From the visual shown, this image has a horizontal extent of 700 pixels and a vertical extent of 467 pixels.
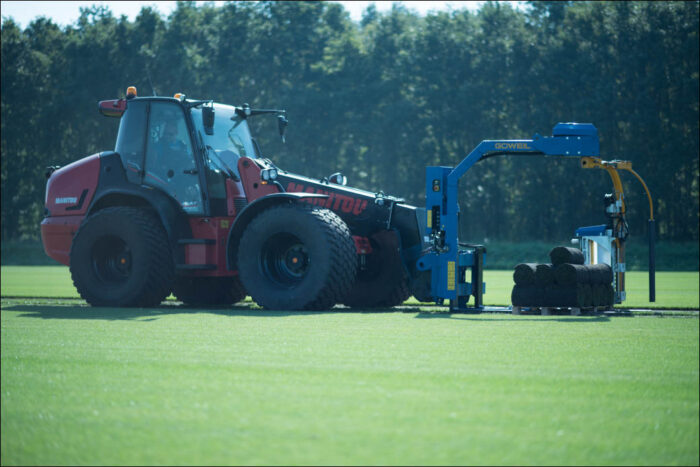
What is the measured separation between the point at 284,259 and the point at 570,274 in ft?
13.3

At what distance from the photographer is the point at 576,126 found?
13.2 metres

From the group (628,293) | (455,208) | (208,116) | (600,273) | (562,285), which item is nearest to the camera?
(562,285)

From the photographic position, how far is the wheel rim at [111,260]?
48.6ft

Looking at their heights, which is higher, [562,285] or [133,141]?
[133,141]

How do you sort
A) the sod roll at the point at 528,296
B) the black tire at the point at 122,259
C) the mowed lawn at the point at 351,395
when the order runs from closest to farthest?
the mowed lawn at the point at 351,395
the sod roll at the point at 528,296
the black tire at the point at 122,259

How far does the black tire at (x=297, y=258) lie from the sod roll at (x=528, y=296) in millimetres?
2194

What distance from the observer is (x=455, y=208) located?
1327 centimetres

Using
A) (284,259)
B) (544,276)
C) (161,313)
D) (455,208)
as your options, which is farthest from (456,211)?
(161,313)

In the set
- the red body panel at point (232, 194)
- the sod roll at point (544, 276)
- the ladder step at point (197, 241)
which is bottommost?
the sod roll at point (544, 276)

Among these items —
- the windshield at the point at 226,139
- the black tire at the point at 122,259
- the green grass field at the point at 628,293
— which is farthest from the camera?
the green grass field at the point at 628,293

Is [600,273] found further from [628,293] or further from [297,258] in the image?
[628,293]

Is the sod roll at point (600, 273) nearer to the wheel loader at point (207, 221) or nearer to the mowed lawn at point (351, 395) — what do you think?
the mowed lawn at point (351, 395)

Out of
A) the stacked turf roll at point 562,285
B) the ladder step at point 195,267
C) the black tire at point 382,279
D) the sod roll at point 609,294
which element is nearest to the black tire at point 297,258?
the ladder step at point 195,267

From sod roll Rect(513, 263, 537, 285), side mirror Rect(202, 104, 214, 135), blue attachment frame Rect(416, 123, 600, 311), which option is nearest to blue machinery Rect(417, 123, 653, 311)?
blue attachment frame Rect(416, 123, 600, 311)
